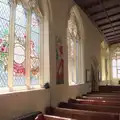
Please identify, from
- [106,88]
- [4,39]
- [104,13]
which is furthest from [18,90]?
[106,88]

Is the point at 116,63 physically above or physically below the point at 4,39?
above

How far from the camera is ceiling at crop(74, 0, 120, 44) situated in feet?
22.9

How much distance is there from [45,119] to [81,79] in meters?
3.77

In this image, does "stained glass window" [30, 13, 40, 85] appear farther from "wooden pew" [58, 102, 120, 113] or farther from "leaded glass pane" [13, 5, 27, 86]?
"wooden pew" [58, 102, 120, 113]

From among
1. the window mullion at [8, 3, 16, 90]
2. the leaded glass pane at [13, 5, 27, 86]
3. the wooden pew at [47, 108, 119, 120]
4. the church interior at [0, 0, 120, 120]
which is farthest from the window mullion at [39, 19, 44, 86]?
the window mullion at [8, 3, 16, 90]

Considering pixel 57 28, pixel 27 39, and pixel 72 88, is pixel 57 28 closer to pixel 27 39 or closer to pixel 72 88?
pixel 27 39

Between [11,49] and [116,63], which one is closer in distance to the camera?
[11,49]

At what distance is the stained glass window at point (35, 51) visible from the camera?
164 inches

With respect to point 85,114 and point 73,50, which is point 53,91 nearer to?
point 85,114

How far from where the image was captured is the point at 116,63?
14.1m

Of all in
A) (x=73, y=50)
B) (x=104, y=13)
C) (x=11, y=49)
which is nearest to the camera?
(x=11, y=49)

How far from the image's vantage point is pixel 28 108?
3711 mm

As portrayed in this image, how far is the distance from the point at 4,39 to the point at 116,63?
38.4 feet

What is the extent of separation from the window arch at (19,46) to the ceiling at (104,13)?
115 inches
